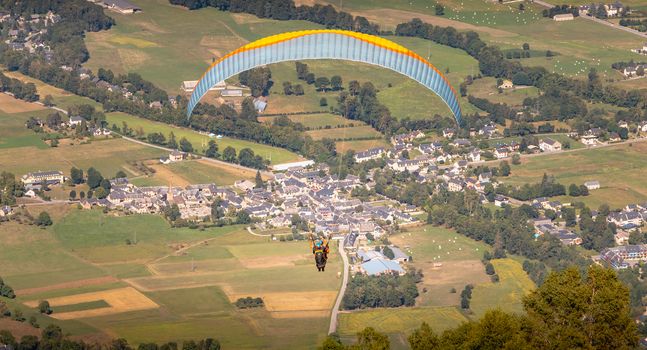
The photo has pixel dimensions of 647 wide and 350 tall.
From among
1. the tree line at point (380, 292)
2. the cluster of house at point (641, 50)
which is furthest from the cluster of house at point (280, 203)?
the cluster of house at point (641, 50)

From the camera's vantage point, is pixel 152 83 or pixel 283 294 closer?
pixel 283 294

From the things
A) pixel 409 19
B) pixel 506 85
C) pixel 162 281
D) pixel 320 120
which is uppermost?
pixel 409 19

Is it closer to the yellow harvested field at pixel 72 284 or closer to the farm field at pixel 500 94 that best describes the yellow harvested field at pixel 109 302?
the yellow harvested field at pixel 72 284

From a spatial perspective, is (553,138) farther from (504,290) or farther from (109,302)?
(109,302)

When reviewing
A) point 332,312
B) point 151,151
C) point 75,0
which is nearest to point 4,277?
point 332,312

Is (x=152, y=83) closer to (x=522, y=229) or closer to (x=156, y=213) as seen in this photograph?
(x=156, y=213)

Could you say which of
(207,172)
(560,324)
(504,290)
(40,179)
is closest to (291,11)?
(207,172)
